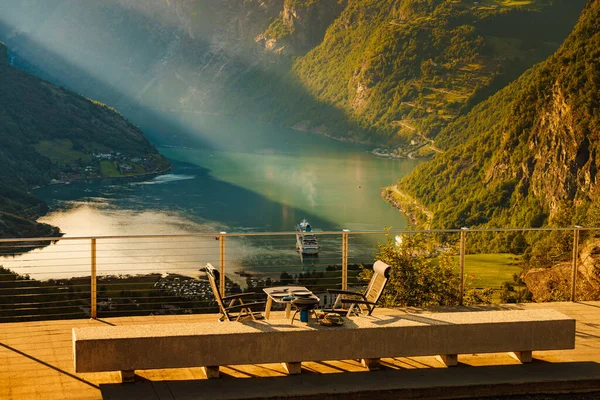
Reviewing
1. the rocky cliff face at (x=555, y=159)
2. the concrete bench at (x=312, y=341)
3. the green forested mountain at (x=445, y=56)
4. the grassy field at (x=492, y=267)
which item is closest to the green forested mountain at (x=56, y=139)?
the green forested mountain at (x=445, y=56)

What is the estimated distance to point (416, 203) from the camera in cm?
10050

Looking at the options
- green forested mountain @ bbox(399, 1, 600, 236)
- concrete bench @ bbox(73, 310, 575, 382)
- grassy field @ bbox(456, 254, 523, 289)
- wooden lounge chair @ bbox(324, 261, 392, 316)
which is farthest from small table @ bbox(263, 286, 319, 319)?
green forested mountain @ bbox(399, 1, 600, 236)

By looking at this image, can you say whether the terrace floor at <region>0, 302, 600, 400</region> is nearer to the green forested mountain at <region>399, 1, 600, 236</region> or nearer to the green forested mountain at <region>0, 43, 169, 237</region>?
the green forested mountain at <region>399, 1, 600, 236</region>

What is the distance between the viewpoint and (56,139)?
129 m

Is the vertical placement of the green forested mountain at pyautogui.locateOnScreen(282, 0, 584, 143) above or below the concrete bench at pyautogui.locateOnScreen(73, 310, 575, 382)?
above

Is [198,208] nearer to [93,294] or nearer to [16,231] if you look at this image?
[16,231]

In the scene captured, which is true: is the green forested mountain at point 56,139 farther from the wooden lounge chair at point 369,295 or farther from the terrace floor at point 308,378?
the wooden lounge chair at point 369,295

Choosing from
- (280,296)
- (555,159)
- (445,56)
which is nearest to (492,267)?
(555,159)

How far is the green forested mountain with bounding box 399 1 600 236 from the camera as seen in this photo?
8306 cm

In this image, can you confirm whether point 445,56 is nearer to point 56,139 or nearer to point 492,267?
point 56,139

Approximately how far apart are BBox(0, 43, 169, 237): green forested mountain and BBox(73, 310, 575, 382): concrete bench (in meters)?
94.1

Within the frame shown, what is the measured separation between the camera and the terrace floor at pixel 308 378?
6.43 m

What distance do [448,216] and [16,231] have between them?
46.3 m

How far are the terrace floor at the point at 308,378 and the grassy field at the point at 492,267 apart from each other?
34.3 metres
